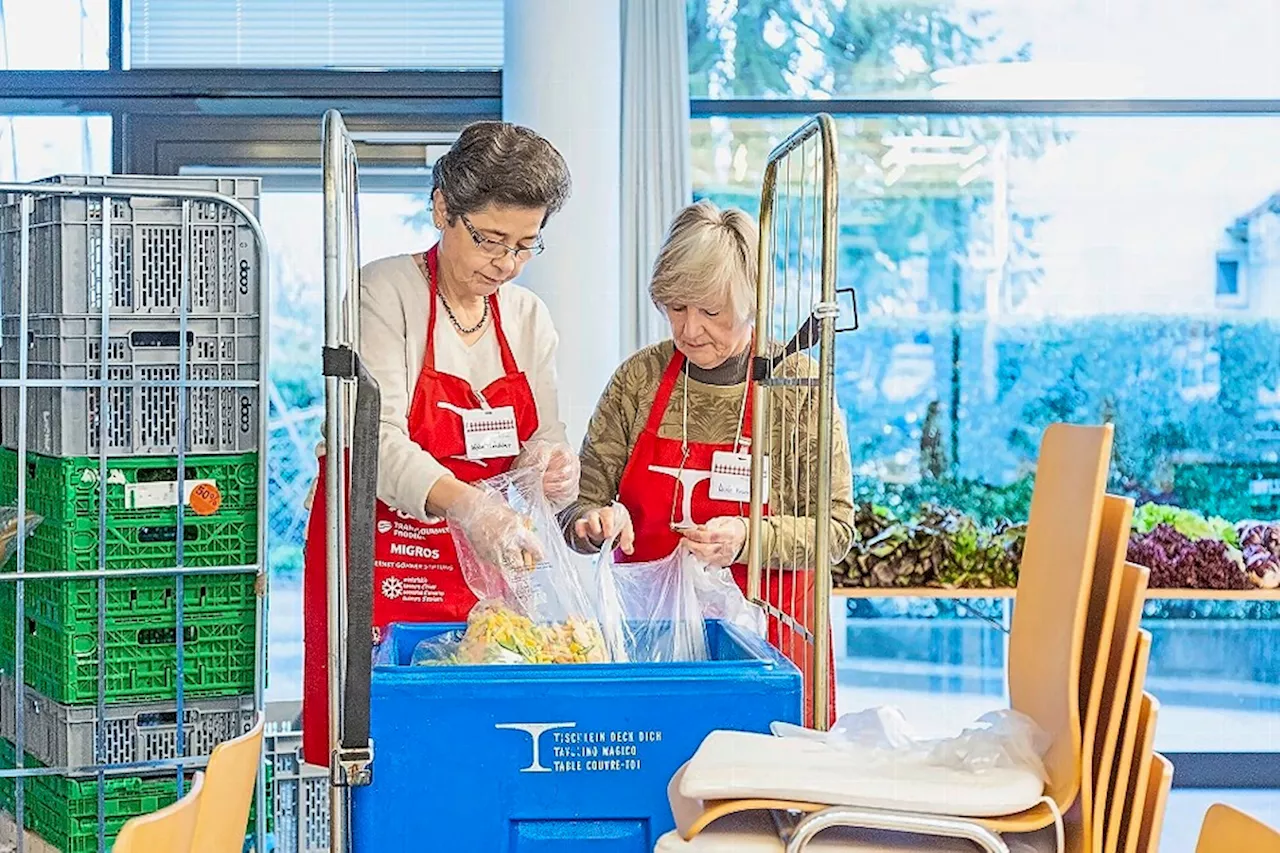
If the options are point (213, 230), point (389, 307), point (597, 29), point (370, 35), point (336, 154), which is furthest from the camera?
point (370, 35)

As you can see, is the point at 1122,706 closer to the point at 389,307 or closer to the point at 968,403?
the point at 389,307

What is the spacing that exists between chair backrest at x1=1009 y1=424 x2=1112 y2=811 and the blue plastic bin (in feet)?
0.94

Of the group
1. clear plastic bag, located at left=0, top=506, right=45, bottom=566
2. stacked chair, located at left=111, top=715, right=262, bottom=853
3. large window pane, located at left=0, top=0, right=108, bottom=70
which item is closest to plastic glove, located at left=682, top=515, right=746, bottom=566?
stacked chair, located at left=111, top=715, right=262, bottom=853

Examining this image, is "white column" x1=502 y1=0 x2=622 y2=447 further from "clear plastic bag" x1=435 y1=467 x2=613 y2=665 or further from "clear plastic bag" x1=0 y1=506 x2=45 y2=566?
"clear plastic bag" x1=435 y1=467 x2=613 y2=665

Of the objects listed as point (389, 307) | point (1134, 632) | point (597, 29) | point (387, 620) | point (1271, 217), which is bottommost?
point (387, 620)

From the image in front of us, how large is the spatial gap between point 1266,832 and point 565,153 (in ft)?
11.8

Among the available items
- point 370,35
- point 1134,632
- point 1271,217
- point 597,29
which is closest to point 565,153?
point 597,29

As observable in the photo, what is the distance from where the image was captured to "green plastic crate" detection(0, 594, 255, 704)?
10.7 ft

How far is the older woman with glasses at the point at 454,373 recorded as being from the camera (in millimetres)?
2693

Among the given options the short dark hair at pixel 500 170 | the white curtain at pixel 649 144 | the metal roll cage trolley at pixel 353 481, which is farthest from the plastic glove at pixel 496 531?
the white curtain at pixel 649 144

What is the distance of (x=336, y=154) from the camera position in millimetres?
1756

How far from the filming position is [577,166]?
469 cm

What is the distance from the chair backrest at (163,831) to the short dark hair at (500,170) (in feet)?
4.53

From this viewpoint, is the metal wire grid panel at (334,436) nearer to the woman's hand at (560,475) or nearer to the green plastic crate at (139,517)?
the woman's hand at (560,475)
